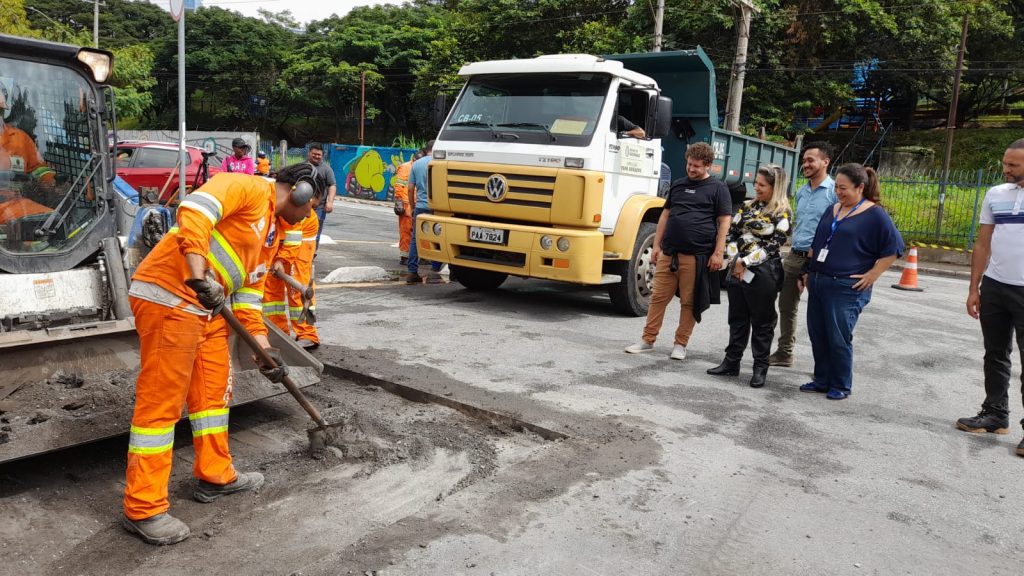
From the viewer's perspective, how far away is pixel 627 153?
26.1 feet

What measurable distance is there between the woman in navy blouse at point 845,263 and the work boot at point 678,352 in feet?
3.75

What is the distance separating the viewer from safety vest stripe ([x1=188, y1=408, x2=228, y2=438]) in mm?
3482

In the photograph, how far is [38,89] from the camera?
15.6 feet

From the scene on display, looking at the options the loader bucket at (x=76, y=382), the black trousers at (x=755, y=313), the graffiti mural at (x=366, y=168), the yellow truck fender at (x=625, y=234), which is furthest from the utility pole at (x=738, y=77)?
the loader bucket at (x=76, y=382)

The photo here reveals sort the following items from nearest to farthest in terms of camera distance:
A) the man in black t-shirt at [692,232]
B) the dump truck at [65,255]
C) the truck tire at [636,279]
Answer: the dump truck at [65,255]
the man in black t-shirt at [692,232]
the truck tire at [636,279]

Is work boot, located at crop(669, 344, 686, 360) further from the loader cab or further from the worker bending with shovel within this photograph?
the loader cab

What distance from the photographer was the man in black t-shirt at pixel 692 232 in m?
6.32

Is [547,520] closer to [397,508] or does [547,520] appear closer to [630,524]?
[630,524]

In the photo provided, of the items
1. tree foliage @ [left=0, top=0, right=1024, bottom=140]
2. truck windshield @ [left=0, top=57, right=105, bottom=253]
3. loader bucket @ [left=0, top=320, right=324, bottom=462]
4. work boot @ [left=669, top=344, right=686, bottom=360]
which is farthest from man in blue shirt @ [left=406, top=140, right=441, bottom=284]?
tree foliage @ [left=0, top=0, right=1024, bottom=140]

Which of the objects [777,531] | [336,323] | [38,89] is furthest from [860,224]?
[38,89]

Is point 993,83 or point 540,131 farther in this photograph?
point 993,83

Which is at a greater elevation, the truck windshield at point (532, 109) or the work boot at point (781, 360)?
the truck windshield at point (532, 109)

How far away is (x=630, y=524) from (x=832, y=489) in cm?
125

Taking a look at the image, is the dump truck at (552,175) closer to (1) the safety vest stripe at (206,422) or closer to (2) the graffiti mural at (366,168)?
(1) the safety vest stripe at (206,422)
